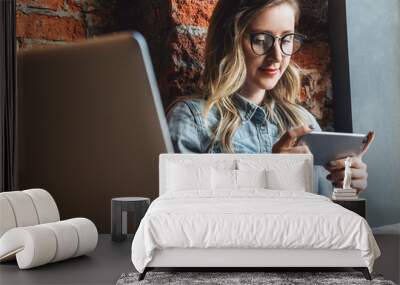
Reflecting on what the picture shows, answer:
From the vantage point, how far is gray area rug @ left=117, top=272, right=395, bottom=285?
3955mm

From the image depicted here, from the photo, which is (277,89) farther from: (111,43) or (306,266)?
(306,266)

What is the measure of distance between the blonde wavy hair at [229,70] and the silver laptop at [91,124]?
0.56 m

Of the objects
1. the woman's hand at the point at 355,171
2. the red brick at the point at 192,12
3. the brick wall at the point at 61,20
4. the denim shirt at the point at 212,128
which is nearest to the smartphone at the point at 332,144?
the woman's hand at the point at 355,171

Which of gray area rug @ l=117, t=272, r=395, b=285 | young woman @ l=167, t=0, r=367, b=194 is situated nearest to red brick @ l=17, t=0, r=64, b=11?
young woman @ l=167, t=0, r=367, b=194

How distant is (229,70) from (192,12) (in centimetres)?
68

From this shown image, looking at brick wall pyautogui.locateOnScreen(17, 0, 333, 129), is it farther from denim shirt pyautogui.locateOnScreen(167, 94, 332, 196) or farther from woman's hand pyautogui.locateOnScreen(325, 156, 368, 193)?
woman's hand pyautogui.locateOnScreen(325, 156, 368, 193)

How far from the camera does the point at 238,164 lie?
230 inches

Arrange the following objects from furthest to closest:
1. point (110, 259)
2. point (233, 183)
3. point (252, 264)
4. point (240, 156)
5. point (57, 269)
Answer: point (240, 156) → point (233, 183) → point (110, 259) → point (57, 269) → point (252, 264)

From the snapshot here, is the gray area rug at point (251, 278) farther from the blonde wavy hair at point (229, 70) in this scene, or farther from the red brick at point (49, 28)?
the red brick at point (49, 28)

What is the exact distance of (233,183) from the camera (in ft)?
18.0

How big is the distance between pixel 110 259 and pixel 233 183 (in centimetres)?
134

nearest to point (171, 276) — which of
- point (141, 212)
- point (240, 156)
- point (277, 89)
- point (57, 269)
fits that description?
point (57, 269)

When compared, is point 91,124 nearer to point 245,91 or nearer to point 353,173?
point 245,91

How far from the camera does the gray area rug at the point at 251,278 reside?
13.0 feet
